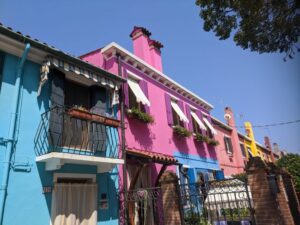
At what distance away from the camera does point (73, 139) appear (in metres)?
8.00

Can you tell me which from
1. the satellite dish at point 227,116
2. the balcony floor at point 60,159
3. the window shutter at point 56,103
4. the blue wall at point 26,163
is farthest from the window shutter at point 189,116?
the satellite dish at point 227,116

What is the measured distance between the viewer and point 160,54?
16188 mm

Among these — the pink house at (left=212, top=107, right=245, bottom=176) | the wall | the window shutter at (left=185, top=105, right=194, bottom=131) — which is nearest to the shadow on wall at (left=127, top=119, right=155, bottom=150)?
the window shutter at (left=185, top=105, right=194, bottom=131)

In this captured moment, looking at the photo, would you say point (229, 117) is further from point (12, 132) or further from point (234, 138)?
point (12, 132)

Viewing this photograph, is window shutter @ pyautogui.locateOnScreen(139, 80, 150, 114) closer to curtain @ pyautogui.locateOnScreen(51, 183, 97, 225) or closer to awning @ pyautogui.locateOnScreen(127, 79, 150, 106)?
awning @ pyautogui.locateOnScreen(127, 79, 150, 106)

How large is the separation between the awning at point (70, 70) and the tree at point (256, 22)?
13.6 ft

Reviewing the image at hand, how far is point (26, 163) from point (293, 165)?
55.1 ft

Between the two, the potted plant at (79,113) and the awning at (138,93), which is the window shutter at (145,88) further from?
the potted plant at (79,113)

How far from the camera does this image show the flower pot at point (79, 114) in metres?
7.30

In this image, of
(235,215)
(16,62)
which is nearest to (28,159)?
(16,62)

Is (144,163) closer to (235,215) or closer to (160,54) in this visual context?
(235,215)

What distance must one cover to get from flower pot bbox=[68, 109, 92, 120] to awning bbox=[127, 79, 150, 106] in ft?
12.0

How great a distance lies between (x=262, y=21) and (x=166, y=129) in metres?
7.65

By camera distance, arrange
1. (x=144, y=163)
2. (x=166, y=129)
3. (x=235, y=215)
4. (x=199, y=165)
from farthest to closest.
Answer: (x=199, y=165) → (x=166, y=129) → (x=235, y=215) → (x=144, y=163)
